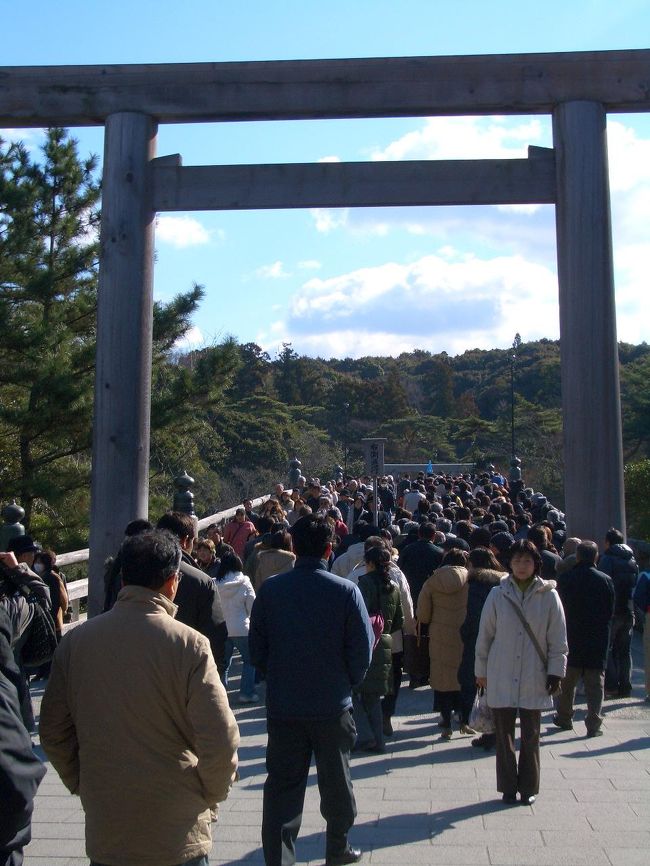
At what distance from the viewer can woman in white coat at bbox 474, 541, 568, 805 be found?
549cm

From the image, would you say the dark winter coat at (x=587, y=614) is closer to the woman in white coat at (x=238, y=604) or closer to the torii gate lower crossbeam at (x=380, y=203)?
the torii gate lower crossbeam at (x=380, y=203)

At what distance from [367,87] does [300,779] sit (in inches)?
220

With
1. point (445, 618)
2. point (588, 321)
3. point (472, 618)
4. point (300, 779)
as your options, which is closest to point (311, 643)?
point (300, 779)

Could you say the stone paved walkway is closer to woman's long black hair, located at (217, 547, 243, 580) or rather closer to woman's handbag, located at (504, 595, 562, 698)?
woman's handbag, located at (504, 595, 562, 698)

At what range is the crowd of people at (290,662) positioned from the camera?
288 centimetres

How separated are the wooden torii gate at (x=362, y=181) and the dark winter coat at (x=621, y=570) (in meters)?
0.39

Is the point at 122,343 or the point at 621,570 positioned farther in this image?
the point at 621,570

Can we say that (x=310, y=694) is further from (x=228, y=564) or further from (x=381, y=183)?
(x=381, y=183)

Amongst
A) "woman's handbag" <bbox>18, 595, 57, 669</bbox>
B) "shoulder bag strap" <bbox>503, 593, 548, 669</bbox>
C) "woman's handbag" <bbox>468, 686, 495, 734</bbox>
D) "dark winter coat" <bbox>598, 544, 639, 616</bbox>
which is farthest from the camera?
"dark winter coat" <bbox>598, 544, 639, 616</bbox>

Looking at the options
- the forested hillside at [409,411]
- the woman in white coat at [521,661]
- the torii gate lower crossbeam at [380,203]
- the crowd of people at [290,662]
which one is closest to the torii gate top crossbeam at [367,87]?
the torii gate lower crossbeam at [380,203]

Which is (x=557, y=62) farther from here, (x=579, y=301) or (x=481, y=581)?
(x=481, y=581)

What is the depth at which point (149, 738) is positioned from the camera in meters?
2.88

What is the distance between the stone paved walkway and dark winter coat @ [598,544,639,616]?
156cm

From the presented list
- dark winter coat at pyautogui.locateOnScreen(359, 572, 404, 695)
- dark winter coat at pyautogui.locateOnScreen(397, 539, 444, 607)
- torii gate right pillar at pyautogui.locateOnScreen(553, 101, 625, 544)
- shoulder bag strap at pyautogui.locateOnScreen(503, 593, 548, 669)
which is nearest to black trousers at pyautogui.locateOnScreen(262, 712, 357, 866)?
shoulder bag strap at pyautogui.locateOnScreen(503, 593, 548, 669)
